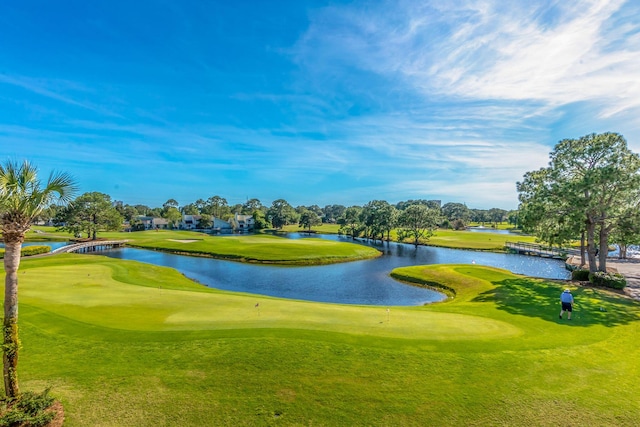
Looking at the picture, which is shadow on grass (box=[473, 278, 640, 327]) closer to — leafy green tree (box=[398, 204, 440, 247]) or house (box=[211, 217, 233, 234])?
leafy green tree (box=[398, 204, 440, 247])

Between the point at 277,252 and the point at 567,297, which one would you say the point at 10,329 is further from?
the point at 277,252

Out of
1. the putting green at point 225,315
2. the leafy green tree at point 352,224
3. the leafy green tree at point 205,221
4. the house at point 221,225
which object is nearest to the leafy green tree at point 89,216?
the house at point 221,225

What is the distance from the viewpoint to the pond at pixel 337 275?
3283cm

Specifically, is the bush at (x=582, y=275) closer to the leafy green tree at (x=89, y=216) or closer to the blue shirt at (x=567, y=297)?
the blue shirt at (x=567, y=297)

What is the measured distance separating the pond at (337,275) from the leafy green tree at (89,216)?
24.5m

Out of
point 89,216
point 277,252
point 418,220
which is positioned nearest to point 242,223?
point 89,216

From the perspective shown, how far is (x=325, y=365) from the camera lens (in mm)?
10641

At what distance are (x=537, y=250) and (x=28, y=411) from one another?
8233 centimetres

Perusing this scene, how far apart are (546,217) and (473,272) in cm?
967

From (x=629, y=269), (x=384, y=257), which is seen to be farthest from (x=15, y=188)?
(x=384, y=257)

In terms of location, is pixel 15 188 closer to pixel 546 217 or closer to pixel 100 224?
pixel 546 217

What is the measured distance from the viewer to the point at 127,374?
10.1 m

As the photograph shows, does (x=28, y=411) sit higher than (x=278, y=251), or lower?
higher

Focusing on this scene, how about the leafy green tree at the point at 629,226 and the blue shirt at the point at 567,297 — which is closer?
the blue shirt at the point at 567,297
